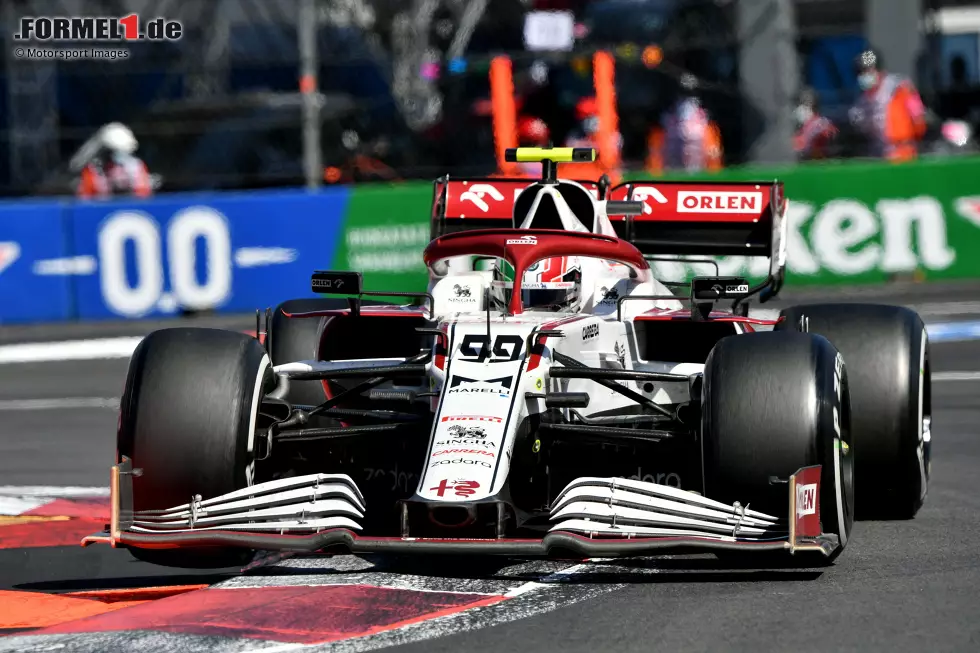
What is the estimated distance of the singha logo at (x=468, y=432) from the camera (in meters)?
6.32

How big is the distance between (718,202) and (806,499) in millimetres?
3645

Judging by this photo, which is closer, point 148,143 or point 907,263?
point 907,263

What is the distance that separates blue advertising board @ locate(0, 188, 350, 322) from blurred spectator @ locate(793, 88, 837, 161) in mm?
6049

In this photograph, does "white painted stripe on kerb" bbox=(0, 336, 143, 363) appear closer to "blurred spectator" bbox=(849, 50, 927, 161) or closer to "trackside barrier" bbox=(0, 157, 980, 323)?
"trackside barrier" bbox=(0, 157, 980, 323)

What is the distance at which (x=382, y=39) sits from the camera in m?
26.6

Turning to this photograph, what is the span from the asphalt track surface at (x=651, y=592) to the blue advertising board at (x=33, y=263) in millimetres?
10162

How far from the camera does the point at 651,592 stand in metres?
6.17

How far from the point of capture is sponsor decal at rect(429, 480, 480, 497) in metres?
6.09

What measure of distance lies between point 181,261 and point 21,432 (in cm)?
605

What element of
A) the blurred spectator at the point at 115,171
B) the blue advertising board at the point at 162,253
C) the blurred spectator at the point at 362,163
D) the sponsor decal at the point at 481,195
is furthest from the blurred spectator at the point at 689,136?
the sponsor decal at the point at 481,195

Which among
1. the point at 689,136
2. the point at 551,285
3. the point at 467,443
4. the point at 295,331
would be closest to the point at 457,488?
the point at 467,443

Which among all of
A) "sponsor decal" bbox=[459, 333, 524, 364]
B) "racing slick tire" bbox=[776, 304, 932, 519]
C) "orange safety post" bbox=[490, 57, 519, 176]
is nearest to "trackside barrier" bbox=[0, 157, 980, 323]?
"orange safety post" bbox=[490, 57, 519, 176]

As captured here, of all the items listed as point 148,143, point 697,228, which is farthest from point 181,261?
point 697,228

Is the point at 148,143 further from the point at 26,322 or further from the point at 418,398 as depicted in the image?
the point at 418,398
